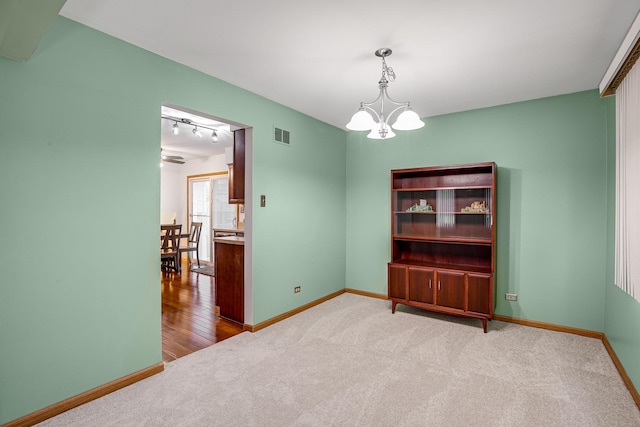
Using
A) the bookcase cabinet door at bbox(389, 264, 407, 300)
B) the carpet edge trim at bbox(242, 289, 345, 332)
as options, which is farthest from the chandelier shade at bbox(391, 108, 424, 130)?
the carpet edge trim at bbox(242, 289, 345, 332)

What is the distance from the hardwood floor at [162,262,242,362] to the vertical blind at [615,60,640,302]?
3.44m

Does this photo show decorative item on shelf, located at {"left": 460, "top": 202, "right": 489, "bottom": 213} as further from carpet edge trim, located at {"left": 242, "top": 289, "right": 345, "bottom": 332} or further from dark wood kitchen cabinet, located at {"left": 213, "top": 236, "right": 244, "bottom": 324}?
dark wood kitchen cabinet, located at {"left": 213, "top": 236, "right": 244, "bottom": 324}

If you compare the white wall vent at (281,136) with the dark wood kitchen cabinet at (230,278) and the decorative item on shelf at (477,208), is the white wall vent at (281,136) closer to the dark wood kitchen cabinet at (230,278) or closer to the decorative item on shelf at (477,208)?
the dark wood kitchen cabinet at (230,278)

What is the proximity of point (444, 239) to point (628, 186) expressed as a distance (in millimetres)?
1784

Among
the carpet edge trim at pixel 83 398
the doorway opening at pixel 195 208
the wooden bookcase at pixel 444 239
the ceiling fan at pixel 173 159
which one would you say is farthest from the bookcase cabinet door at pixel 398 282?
the ceiling fan at pixel 173 159

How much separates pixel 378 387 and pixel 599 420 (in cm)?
138

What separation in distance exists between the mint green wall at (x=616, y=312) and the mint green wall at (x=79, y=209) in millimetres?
3611

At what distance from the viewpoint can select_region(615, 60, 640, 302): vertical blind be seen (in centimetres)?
204

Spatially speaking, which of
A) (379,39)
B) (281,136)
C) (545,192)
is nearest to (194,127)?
(281,136)

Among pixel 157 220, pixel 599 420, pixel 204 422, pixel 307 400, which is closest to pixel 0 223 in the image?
pixel 157 220

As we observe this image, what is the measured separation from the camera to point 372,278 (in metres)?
4.77

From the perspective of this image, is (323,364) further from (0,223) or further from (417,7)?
(417,7)

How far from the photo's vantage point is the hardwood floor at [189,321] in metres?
3.08

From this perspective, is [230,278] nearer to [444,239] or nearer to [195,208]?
[444,239]
